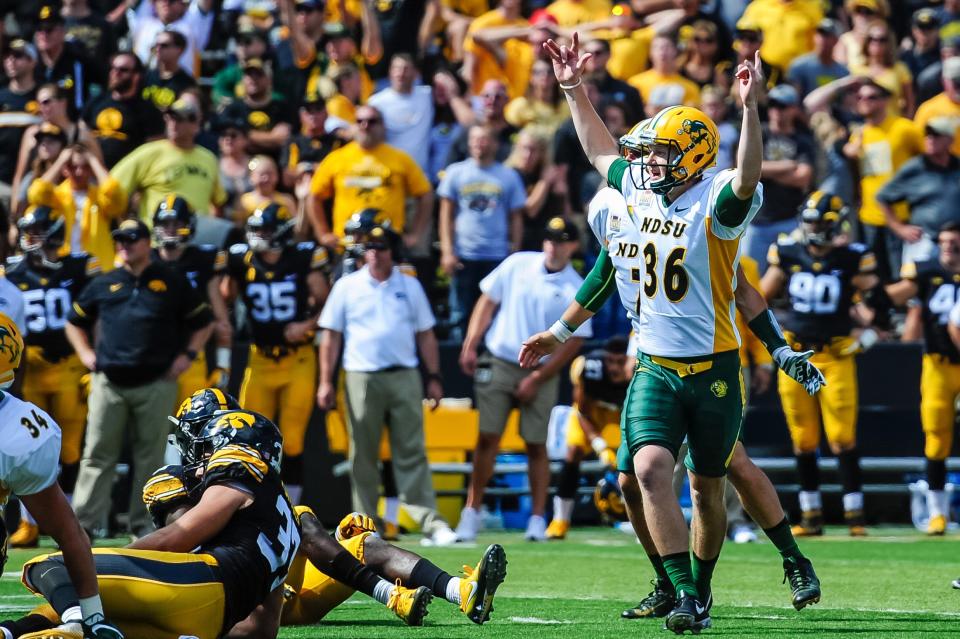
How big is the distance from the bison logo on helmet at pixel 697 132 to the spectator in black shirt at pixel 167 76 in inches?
325

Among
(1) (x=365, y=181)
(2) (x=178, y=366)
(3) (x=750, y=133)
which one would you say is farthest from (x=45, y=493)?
(1) (x=365, y=181)

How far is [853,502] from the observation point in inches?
458

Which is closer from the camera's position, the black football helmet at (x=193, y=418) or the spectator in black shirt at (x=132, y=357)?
the black football helmet at (x=193, y=418)

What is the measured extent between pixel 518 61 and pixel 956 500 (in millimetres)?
5723

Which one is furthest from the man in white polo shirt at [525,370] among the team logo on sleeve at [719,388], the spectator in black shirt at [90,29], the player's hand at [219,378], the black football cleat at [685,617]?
the spectator in black shirt at [90,29]

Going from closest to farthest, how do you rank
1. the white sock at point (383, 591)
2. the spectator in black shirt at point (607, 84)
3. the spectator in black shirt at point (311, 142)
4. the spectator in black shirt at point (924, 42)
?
the white sock at point (383, 591)
the spectator in black shirt at point (607, 84)
the spectator in black shirt at point (311, 142)
the spectator in black shirt at point (924, 42)

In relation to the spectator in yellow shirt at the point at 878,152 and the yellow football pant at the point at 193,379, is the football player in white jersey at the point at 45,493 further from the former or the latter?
the spectator in yellow shirt at the point at 878,152

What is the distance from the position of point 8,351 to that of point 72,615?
35.1 inches

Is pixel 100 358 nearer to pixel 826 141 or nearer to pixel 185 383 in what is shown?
pixel 185 383

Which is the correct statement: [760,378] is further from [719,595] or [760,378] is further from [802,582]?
[802,582]

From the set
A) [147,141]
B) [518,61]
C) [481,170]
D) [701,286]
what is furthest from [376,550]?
[518,61]

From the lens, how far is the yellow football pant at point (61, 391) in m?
11.4

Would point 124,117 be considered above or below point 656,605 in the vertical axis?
above

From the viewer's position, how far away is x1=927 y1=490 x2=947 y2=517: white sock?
11750mm
